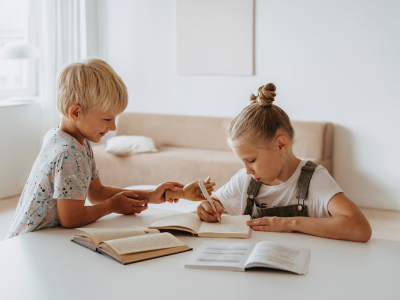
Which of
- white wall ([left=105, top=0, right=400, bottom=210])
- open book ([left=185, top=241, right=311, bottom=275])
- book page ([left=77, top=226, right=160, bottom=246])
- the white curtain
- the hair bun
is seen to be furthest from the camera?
the white curtain

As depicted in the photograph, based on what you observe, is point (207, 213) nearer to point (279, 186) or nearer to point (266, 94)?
point (279, 186)

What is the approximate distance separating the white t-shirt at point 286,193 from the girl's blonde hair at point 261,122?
0.19 meters

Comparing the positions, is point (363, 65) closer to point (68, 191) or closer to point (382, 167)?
point (382, 167)

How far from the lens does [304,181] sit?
57.1 inches

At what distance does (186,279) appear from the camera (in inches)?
40.1

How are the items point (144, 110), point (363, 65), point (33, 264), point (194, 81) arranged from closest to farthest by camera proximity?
point (33, 264) → point (363, 65) → point (194, 81) → point (144, 110)

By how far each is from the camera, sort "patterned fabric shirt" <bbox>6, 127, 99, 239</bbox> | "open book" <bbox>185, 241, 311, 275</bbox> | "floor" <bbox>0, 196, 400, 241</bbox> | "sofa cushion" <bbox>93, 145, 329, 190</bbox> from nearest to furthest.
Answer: "open book" <bbox>185, 241, 311, 275</bbox>
"patterned fabric shirt" <bbox>6, 127, 99, 239</bbox>
"floor" <bbox>0, 196, 400, 241</bbox>
"sofa cushion" <bbox>93, 145, 329, 190</bbox>

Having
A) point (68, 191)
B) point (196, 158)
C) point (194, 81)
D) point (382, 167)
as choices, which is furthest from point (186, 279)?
point (194, 81)

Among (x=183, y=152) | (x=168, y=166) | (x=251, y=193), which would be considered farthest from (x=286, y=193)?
(x=183, y=152)

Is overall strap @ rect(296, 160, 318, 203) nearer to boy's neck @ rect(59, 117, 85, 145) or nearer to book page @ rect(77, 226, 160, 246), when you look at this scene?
book page @ rect(77, 226, 160, 246)

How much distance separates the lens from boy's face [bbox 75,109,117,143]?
4.68ft

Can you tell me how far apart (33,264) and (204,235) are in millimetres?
503

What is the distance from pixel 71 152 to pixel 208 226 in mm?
509

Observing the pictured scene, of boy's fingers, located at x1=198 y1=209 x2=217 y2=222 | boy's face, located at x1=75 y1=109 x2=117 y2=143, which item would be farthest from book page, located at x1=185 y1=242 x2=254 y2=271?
boy's face, located at x1=75 y1=109 x2=117 y2=143
